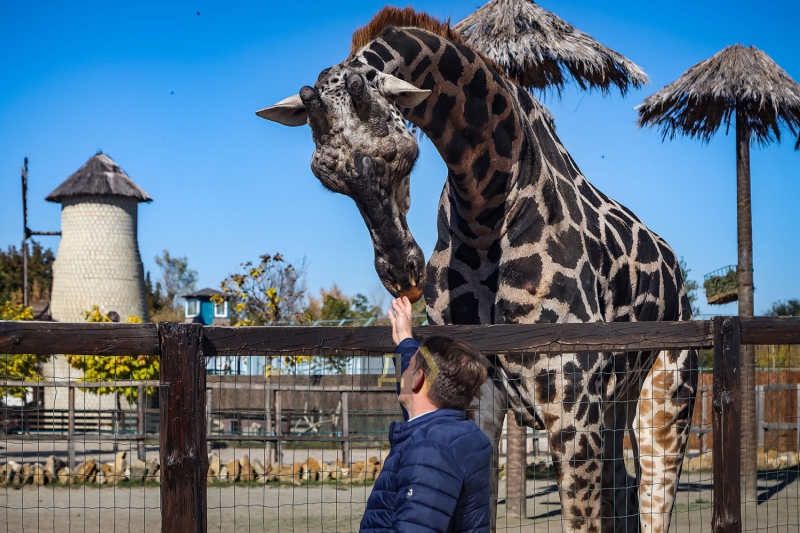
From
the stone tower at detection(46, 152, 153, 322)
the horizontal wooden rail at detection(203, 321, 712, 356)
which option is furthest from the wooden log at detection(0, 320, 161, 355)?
the stone tower at detection(46, 152, 153, 322)

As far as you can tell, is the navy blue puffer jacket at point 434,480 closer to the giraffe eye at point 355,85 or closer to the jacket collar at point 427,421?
the jacket collar at point 427,421

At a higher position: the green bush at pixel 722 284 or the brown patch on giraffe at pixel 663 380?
the green bush at pixel 722 284

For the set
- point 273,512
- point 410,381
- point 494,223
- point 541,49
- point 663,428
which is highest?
point 541,49

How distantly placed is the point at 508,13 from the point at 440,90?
6.09 m

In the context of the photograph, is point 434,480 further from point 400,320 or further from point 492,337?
point 492,337

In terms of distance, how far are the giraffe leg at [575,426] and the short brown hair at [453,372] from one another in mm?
1561

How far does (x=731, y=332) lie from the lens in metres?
3.91

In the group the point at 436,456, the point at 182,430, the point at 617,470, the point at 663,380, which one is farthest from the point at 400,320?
the point at 663,380

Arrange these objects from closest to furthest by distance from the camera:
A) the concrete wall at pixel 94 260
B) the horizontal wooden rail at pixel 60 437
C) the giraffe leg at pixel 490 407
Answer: the giraffe leg at pixel 490 407
the horizontal wooden rail at pixel 60 437
the concrete wall at pixel 94 260

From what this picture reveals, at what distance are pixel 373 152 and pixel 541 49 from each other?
6.46 m

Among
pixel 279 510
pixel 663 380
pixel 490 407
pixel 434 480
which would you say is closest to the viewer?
pixel 434 480

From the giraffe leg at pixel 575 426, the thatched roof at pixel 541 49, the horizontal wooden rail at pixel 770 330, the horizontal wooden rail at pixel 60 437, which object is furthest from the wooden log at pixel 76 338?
the thatched roof at pixel 541 49

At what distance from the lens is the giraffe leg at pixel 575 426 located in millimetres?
4078

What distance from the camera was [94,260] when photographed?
2770 cm
